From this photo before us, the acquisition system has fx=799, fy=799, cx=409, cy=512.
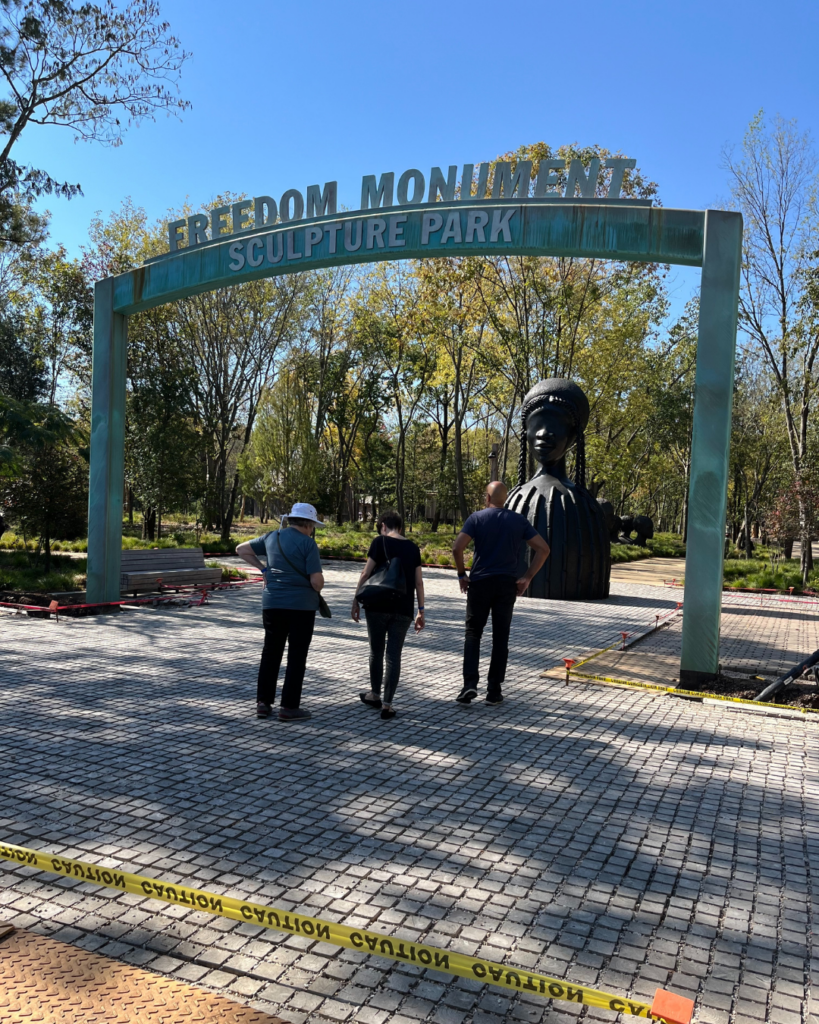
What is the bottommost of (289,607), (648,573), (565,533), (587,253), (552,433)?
(648,573)

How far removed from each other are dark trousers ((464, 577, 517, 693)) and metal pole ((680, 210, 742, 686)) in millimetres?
2239

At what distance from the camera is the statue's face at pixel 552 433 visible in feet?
50.9

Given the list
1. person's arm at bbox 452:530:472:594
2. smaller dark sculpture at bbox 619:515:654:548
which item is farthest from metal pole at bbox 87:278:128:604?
smaller dark sculpture at bbox 619:515:654:548

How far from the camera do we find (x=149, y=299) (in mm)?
11438

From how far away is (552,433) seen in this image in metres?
15.5

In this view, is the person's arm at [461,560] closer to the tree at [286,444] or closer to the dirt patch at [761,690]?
the dirt patch at [761,690]

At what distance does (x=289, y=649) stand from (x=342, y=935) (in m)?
3.35

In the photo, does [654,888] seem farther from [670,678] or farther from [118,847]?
[670,678]

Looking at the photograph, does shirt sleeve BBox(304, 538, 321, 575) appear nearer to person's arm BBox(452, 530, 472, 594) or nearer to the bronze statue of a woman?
person's arm BBox(452, 530, 472, 594)

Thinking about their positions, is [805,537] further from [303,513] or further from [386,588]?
[303,513]

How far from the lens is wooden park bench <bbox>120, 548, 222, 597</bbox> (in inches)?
516

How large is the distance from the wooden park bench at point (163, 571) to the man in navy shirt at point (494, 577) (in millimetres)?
7783

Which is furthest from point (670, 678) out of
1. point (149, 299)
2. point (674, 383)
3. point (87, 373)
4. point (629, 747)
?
point (674, 383)

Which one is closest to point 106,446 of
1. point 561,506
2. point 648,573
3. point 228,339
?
point 561,506
